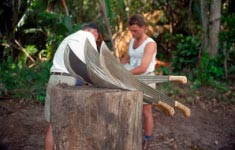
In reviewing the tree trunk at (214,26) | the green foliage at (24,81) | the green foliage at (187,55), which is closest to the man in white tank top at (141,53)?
the green foliage at (24,81)

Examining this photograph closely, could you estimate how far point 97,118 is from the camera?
182cm

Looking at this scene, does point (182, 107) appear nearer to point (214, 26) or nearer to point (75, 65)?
point (75, 65)

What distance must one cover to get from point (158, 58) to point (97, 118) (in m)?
8.69

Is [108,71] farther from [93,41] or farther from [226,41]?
[226,41]

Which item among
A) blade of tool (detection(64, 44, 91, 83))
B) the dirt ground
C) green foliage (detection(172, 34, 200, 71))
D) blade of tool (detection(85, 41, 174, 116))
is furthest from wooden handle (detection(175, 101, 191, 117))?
green foliage (detection(172, 34, 200, 71))

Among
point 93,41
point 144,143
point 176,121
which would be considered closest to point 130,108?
point 93,41

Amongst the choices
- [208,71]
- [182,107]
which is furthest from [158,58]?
[182,107]

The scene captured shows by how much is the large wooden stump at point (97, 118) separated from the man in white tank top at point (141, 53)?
122 cm

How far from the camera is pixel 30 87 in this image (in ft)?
19.7

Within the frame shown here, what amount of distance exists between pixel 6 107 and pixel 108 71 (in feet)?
12.3

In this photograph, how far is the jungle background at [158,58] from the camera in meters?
4.45

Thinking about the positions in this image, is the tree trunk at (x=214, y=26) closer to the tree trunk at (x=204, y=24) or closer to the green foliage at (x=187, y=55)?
the tree trunk at (x=204, y=24)

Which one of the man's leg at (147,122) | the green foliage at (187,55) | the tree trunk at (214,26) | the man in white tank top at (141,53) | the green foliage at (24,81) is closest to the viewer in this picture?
the man in white tank top at (141,53)

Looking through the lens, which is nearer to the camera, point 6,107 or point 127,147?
point 127,147
